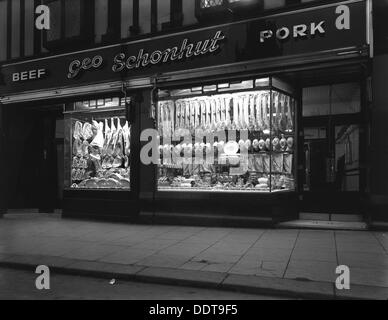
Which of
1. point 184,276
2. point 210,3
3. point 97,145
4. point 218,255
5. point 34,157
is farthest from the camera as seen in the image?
point 34,157

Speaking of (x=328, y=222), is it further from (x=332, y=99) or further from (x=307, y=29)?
(x=307, y=29)

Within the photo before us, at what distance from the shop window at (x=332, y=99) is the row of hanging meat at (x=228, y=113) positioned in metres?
0.46

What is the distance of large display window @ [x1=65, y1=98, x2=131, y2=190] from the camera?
12992mm

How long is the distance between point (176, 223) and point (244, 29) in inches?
200

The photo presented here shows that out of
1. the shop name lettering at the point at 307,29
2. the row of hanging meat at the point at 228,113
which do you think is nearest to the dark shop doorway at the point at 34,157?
the row of hanging meat at the point at 228,113

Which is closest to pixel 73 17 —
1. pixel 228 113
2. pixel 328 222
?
pixel 228 113

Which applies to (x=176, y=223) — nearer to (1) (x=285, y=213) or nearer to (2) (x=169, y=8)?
(1) (x=285, y=213)

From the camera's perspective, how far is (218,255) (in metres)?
8.02

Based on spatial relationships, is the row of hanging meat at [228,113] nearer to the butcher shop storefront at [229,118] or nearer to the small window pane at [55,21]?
the butcher shop storefront at [229,118]

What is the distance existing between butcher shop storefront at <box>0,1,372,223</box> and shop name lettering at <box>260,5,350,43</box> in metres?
0.02

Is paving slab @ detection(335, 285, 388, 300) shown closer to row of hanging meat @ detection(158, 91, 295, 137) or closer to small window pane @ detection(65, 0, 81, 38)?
row of hanging meat @ detection(158, 91, 295, 137)

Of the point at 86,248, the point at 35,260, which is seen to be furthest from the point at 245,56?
the point at 35,260

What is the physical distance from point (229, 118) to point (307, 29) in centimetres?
290

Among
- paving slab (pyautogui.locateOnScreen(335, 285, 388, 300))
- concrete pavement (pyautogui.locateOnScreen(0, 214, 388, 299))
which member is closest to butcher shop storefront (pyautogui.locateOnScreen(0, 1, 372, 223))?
concrete pavement (pyautogui.locateOnScreen(0, 214, 388, 299))
